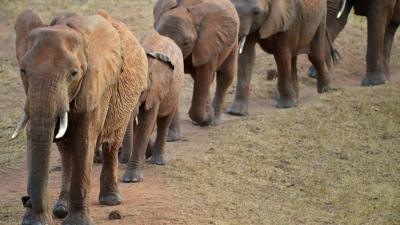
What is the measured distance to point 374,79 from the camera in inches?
582

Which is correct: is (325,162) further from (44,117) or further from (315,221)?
(44,117)

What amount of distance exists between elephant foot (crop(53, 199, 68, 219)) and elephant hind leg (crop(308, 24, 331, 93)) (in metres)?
6.72

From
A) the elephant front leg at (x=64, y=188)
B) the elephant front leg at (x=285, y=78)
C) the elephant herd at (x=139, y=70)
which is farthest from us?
the elephant front leg at (x=285, y=78)

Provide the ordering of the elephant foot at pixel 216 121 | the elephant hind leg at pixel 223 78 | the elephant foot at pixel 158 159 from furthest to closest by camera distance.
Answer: the elephant hind leg at pixel 223 78 < the elephant foot at pixel 216 121 < the elephant foot at pixel 158 159

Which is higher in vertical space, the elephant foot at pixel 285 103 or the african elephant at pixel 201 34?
the african elephant at pixel 201 34

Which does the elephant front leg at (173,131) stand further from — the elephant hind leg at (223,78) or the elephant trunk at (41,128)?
the elephant trunk at (41,128)

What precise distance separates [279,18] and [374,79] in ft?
7.58

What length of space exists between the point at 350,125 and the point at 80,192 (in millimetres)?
4987

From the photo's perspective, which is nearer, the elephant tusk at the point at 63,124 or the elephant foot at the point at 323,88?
the elephant tusk at the point at 63,124

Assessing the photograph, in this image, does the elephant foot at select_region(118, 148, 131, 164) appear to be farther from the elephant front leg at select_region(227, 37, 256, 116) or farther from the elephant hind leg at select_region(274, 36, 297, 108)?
the elephant hind leg at select_region(274, 36, 297, 108)

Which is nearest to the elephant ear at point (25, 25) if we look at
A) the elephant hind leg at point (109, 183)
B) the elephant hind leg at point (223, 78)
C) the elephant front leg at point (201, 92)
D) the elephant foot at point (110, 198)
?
the elephant hind leg at point (109, 183)

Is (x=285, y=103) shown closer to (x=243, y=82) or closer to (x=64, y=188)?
(x=243, y=82)

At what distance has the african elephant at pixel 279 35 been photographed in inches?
500

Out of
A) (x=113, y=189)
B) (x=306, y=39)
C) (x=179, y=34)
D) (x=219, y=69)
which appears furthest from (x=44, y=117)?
(x=306, y=39)
